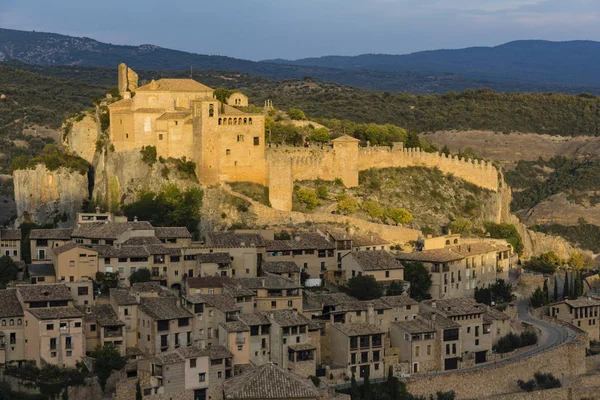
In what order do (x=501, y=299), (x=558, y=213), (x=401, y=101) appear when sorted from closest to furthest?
(x=501, y=299)
(x=558, y=213)
(x=401, y=101)

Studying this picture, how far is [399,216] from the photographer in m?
61.7

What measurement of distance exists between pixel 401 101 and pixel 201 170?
63.4 m

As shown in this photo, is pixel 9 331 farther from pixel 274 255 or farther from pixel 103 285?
pixel 274 255

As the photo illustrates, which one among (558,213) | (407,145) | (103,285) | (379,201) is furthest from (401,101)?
(103,285)

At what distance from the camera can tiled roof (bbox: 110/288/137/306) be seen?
43628 millimetres

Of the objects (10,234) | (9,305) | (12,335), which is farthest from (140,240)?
(12,335)

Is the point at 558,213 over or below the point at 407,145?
below

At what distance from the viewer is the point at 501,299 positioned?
5628 centimetres

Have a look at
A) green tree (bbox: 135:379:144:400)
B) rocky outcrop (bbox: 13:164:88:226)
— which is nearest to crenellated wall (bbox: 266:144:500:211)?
rocky outcrop (bbox: 13:164:88:226)

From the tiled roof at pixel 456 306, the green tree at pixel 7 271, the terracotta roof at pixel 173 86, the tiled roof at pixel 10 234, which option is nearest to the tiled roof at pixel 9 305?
the green tree at pixel 7 271

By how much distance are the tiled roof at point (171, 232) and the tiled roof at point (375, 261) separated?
6791 mm

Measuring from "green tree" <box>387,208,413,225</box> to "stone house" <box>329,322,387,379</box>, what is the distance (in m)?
16.3

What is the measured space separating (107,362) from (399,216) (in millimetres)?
23507

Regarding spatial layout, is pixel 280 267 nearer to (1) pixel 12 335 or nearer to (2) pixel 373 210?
(2) pixel 373 210
